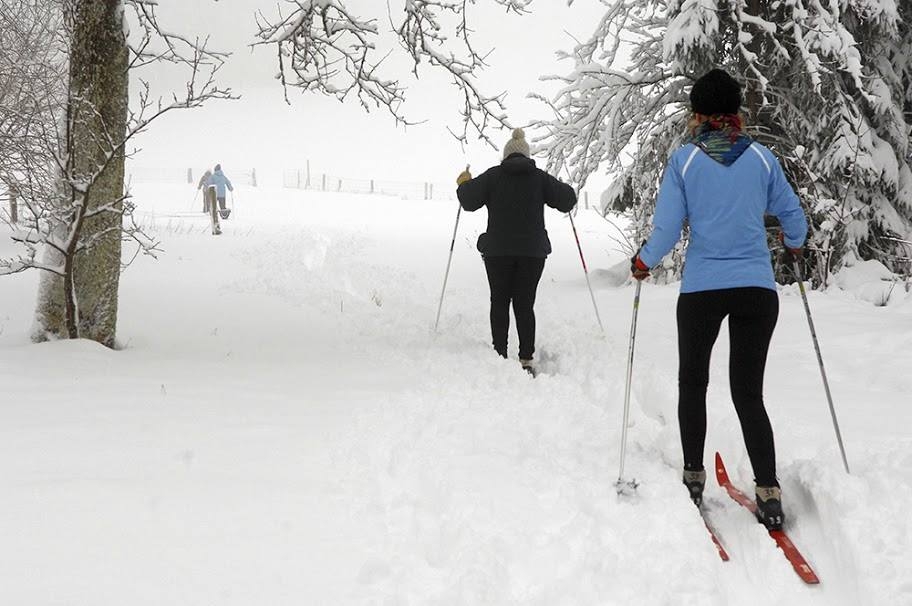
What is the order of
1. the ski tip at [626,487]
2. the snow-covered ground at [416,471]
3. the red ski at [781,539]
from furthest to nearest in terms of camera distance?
1. the ski tip at [626,487]
2. the red ski at [781,539]
3. the snow-covered ground at [416,471]

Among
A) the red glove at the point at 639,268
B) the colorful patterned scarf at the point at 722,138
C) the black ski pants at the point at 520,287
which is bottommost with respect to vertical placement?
the black ski pants at the point at 520,287

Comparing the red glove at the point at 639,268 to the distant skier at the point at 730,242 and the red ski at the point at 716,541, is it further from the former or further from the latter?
the red ski at the point at 716,541

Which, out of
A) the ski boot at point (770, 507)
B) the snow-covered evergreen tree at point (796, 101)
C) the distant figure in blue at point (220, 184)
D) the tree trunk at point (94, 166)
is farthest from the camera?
the distant figure in blue at point (220, 184)

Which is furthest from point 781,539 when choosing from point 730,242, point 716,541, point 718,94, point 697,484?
point 718,94

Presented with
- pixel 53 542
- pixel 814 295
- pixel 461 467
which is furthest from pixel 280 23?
pixel 814 295

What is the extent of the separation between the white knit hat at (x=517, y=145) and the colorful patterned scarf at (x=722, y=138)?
116 inches

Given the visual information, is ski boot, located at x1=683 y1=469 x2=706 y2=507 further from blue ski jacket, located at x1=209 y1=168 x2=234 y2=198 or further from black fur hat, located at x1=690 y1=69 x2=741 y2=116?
blue ski jacket, located at x1=209 y1=168 x2=234 y2=198

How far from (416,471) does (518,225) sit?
311cm

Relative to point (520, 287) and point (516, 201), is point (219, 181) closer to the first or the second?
point (516, 201)

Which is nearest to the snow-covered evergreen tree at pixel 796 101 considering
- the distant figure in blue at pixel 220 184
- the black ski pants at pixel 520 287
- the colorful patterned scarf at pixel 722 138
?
the black ski pants at pixel 520 287

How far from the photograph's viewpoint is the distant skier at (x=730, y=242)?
3.28 m

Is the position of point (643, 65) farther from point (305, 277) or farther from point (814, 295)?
point (305, 277)

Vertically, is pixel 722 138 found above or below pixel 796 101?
below

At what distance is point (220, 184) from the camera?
22.1 m
